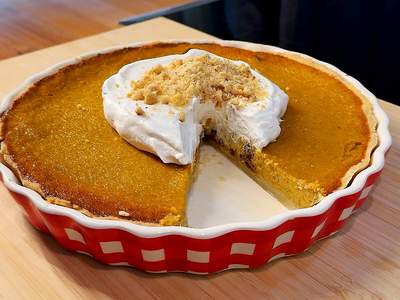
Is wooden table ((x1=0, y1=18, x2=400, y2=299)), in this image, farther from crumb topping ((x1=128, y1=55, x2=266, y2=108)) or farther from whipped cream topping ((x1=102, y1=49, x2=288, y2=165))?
crumb topping ((x1=128, y1=55, x2=266, y2=108))

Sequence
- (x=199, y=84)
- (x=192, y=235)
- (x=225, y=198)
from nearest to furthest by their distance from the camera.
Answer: (x=192, y=235) → (x=225, y=198) → (x=199, y=84)

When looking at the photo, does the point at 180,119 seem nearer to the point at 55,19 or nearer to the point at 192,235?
the point at 192,235

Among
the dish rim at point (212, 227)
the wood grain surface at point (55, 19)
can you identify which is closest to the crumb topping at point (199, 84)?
the dish rim at point (212, 227)

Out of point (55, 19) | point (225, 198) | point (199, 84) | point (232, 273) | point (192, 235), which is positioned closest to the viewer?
point (192, 235)

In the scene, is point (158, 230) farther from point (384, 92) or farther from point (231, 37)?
point (231, 37)

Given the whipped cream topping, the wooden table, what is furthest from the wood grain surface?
the wooden table

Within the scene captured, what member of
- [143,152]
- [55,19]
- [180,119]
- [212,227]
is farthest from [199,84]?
[55,19]

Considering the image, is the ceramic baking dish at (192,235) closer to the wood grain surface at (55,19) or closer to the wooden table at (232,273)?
the wooden table at (232,273)
